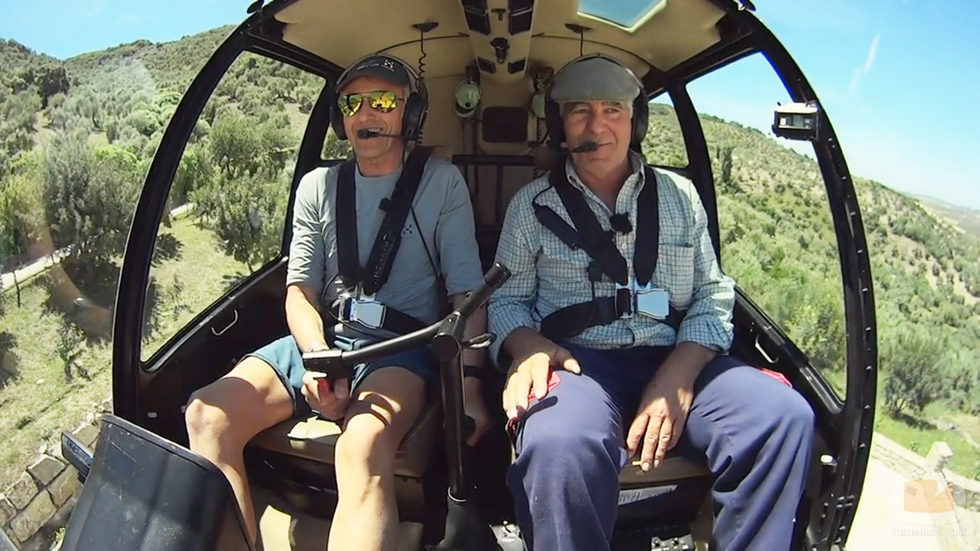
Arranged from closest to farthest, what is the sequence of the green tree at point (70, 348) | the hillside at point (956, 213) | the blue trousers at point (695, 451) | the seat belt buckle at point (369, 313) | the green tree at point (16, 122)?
the blue trousers at point (695, 451)
the seat belt buckle at point (369, 313)
the green tree at point (70, 348)
the green tree at point (16, 122)
the hillside at point (956, 213)

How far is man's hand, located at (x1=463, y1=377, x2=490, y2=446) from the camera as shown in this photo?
228 centimetres

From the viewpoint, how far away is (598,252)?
92.4 inches

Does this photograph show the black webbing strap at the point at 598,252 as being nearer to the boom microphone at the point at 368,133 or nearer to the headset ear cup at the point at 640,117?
the headset ear cup at the point at 640,117

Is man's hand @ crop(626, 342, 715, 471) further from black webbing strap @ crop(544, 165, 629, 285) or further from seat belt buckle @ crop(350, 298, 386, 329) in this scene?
seat belt buckle @ crop(350, 298, 386, 329)

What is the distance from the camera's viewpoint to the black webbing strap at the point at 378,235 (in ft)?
8.33

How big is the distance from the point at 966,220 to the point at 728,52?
77.6 ft

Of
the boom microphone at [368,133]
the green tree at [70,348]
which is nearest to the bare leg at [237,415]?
the boom microphone at [368,133]

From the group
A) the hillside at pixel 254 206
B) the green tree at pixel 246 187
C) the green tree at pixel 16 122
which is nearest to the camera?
the hillside at pixel 254 206

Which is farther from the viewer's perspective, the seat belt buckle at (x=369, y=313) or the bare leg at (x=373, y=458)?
the seat belt buckle at (x=369, y=313)

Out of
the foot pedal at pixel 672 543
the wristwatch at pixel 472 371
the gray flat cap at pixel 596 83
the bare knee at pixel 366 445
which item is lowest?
the foot pedal at pixel 672 543

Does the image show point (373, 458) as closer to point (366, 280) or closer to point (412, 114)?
point (366, 280)

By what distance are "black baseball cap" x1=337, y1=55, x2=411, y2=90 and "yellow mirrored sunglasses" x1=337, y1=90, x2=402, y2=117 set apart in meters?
0.05

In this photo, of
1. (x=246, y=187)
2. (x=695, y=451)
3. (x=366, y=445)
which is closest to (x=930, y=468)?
(x=695, y=451)

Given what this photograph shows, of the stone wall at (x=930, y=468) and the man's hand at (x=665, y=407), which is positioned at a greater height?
the man's hand at (x=665, y=407)
